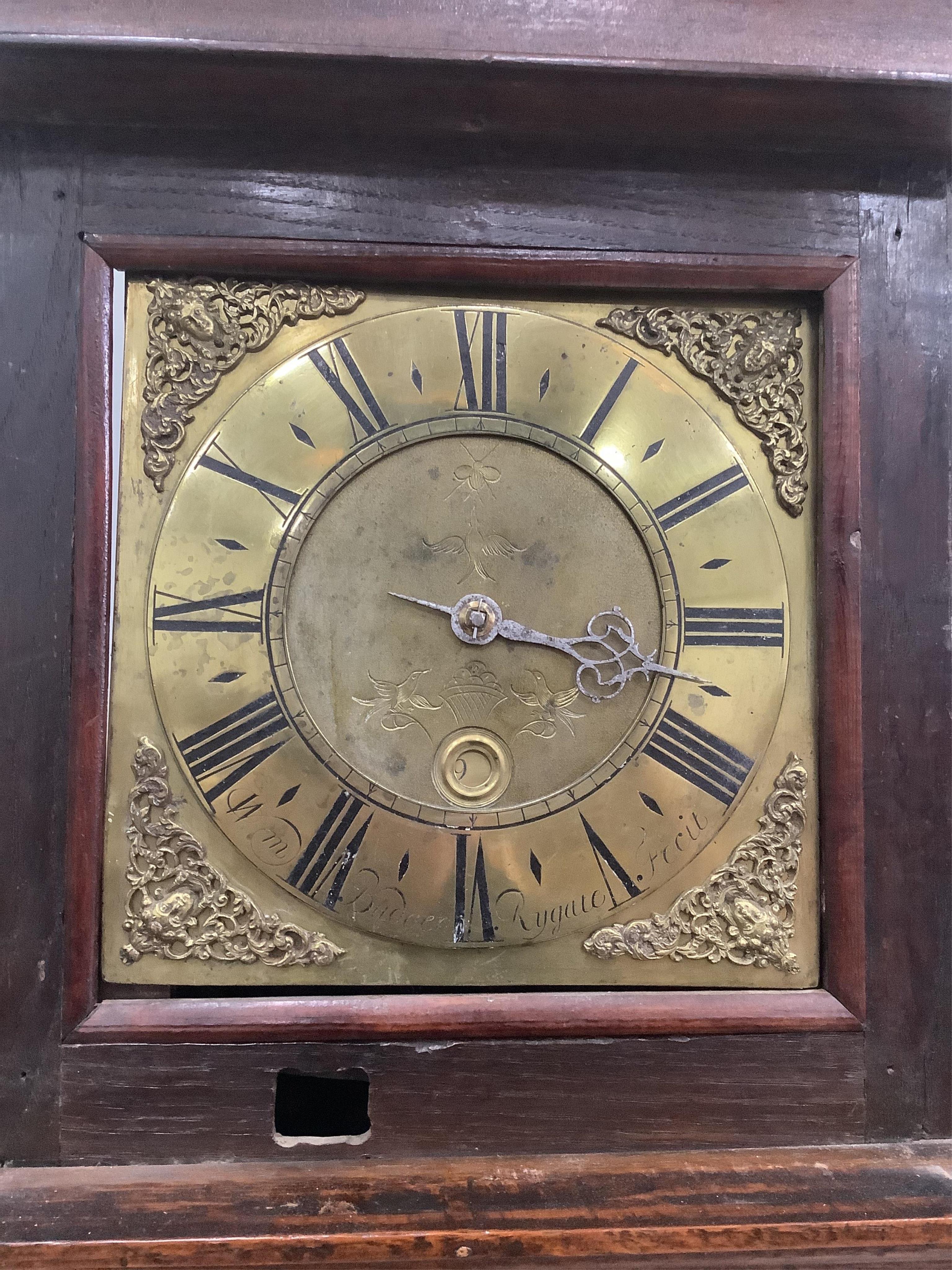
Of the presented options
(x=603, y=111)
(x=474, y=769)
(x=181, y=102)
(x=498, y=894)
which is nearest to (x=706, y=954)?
(x=498, y=894)

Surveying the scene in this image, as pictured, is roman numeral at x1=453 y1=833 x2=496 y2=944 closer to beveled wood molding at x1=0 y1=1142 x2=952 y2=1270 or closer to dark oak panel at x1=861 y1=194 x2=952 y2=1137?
beveled wood molding at x1=0 y1=1142 x2=952 y2=1270

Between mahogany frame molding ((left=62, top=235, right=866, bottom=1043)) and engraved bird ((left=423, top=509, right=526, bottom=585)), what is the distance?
0.36 m

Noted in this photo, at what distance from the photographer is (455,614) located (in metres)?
1.20

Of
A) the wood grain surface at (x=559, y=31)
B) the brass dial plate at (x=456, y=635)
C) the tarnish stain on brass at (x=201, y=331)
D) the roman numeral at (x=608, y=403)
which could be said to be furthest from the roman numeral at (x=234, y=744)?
the wood grain surface at (x=559, y=31)

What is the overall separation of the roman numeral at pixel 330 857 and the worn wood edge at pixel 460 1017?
145mm

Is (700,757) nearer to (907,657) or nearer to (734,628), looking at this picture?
(734,628)

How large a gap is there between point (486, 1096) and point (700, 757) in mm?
535

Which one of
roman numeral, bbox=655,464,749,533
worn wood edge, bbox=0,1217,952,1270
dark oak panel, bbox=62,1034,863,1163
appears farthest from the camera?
roman numeral, bbox=655,464,749,533

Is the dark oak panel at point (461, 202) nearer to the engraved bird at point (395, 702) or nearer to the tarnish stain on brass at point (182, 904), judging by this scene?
the engraved bird at point (395, 702)

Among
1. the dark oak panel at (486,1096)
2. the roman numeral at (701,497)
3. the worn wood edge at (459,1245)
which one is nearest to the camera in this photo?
the worn wood edge at (459,1245)

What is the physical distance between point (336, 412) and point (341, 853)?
61cm

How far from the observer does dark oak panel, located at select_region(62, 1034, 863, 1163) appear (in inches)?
44.4

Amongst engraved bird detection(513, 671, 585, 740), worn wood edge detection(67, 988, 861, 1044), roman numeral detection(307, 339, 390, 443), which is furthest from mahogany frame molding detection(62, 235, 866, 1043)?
engraved bird detection(513, 671, 585, 740)

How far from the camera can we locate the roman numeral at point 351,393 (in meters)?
1.21
